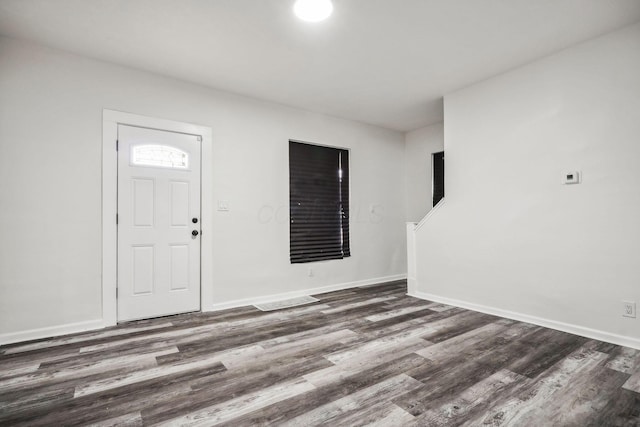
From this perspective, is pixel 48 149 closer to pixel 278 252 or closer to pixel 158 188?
pixel 158 188

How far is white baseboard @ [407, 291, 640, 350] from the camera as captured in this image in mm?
2775

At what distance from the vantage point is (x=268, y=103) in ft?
14.8

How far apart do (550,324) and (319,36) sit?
356 centimetres

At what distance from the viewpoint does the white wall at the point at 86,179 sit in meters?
2.96

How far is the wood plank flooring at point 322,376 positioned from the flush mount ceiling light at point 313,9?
8.98ft

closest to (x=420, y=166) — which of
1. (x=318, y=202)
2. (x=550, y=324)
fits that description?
(x=318, y=202)

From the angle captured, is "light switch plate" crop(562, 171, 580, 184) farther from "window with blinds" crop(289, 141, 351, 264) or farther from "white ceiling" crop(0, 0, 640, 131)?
"window with blinds" crop(289, 141, 351, 264)

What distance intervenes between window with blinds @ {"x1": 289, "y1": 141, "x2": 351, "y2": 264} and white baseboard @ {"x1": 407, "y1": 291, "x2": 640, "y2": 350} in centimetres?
166

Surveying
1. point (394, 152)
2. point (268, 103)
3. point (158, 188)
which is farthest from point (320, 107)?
point (158, 188)

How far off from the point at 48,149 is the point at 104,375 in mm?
2206

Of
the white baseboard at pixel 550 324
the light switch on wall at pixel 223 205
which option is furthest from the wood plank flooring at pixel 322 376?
the light switch on wall at pixel 223 205

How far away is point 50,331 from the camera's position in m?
3.06

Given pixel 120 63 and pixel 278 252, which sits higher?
pixel 120 63

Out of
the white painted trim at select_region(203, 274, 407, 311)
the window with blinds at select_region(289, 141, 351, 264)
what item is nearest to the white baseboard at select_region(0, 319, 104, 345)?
the white painted trim at select_region(203, 274, 407, 311)
